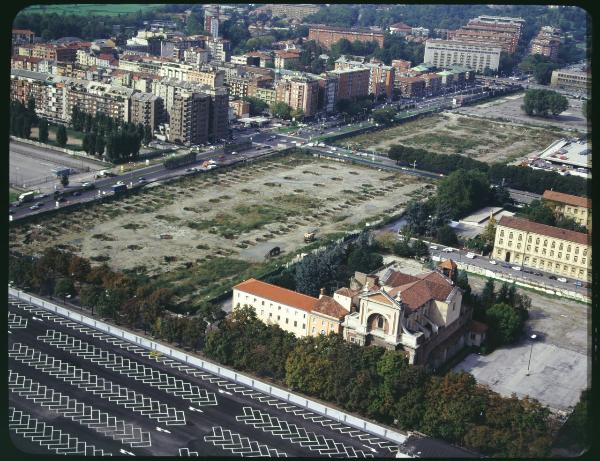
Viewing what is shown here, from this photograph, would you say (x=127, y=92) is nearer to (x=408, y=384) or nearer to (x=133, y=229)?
(x=133, y=229)

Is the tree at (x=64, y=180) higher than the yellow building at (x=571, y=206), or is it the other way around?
the yellow building at (x=571, y=206)

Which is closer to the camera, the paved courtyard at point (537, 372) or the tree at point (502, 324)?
the paved courtyard at point (537, 372)

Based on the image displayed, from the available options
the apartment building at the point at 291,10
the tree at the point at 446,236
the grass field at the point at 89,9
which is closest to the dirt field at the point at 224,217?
the tree at the point at 446,236

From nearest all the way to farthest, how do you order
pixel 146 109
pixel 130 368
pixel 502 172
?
pixel 130 368
pixel 502 172
pixel 146 109

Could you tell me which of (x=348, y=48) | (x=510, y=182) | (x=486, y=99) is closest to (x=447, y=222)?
(x=510, y=182)

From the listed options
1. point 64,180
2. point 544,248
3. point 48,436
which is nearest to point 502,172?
point 544,248

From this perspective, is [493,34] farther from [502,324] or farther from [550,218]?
[502,324]

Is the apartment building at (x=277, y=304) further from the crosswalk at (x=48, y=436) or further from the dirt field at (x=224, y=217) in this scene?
the crosswalk at (x=48, y=436)
